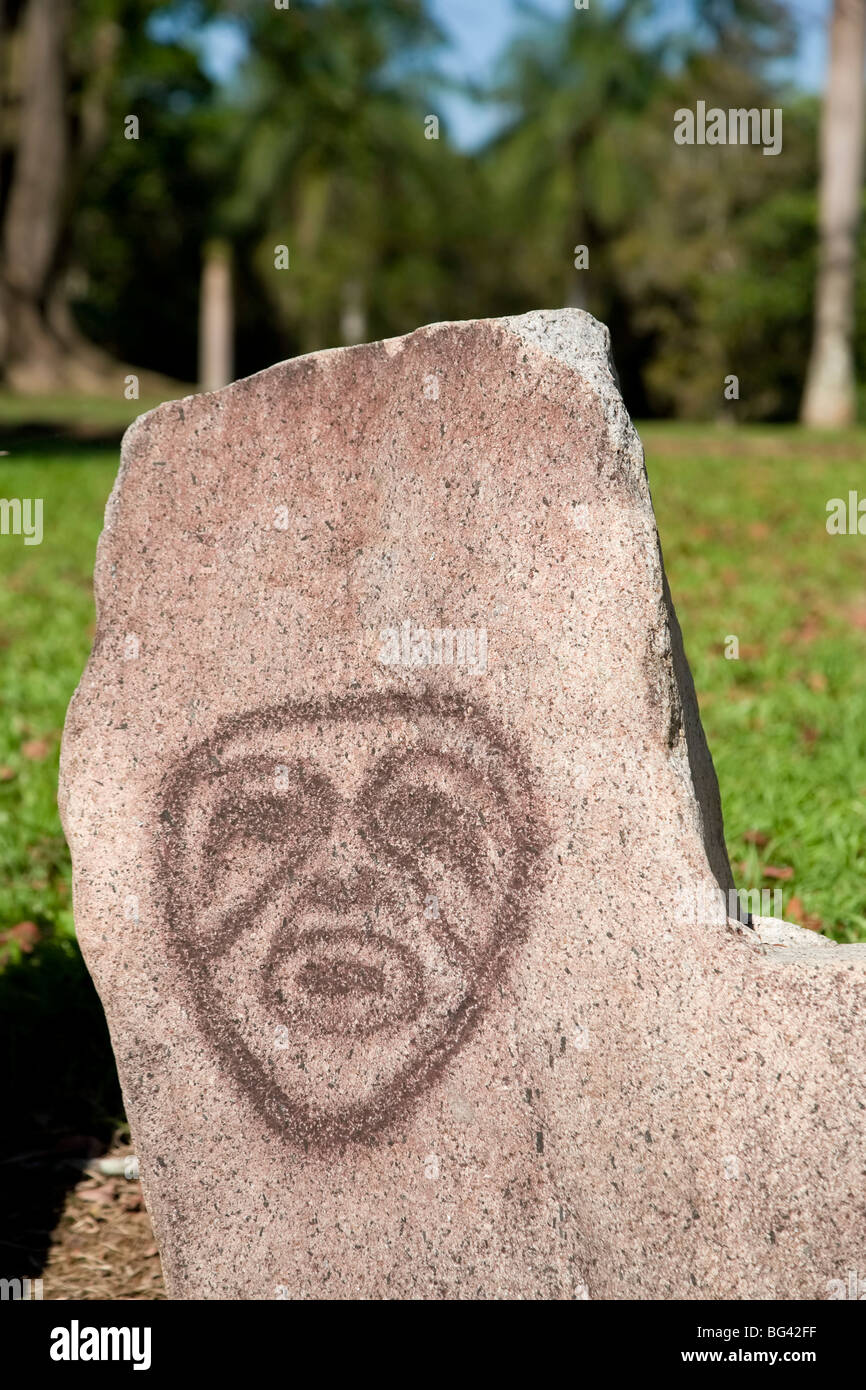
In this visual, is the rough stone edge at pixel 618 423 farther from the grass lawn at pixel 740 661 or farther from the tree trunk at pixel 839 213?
the tree trunk at pixel 839 213

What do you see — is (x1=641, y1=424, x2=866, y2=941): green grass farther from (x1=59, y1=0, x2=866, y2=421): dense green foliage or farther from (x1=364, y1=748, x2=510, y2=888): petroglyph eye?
(x1=59, y1=0, x2=866, y2=421): dense green foliage

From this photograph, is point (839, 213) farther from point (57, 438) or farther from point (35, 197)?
point (35, 197)

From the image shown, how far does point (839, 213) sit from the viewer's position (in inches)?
578

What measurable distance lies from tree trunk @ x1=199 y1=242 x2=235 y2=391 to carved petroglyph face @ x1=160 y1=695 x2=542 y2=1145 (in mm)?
22579

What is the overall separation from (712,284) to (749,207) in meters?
2.93

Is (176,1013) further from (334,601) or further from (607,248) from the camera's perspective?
(607,248)

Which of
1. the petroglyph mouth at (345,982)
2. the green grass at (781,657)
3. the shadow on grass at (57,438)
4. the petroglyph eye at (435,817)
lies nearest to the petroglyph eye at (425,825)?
the petroglyph eye at (435,817)

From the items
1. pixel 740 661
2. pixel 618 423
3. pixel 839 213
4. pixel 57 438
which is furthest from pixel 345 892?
pixel 839 213

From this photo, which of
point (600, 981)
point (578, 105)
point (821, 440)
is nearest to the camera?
point (600, 981)

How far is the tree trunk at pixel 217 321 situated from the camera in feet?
80.8

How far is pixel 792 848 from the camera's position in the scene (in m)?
3.62

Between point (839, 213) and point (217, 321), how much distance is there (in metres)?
13.3

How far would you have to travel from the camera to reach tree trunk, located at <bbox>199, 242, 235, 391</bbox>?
969 inches
